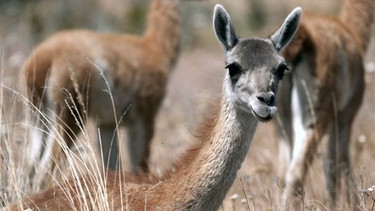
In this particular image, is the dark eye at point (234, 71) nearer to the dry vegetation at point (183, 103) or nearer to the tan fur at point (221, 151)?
the tan fur at point (221, 151)

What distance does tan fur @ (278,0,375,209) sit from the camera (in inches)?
338

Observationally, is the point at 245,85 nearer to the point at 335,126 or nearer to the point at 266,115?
the point at 266,115

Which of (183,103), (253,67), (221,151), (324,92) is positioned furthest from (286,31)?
(183,103)

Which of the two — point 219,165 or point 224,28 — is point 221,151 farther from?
point 224,28

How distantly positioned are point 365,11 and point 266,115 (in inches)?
202

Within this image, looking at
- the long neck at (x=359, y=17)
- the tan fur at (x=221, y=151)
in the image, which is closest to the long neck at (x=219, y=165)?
the tan fur at (x=221, y=151)

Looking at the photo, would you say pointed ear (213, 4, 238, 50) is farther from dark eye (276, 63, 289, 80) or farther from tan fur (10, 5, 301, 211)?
dark eye (276, 63, 289, 80)

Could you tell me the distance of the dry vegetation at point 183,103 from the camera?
690 centimetres

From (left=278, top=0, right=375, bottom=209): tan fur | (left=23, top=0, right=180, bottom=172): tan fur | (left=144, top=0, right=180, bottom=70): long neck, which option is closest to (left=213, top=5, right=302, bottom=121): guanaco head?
(left=278, top=0, right=375, bottom=209): tan fur

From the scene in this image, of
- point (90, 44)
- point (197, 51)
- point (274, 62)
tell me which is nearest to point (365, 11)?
point (90, 44)

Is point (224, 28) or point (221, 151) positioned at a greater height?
point (224, 28)

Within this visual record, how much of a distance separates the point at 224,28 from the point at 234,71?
373mm

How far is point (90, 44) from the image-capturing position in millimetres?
9836

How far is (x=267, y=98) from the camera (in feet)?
17.8
